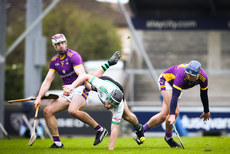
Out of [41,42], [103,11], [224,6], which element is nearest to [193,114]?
[41,42]

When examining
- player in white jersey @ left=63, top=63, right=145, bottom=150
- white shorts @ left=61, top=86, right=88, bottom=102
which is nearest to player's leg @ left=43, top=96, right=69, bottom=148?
white shorts @ left=61, top=86, right=88, bottom=102

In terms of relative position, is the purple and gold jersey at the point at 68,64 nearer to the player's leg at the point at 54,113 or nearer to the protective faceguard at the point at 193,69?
the player's leg at the point at 54,113

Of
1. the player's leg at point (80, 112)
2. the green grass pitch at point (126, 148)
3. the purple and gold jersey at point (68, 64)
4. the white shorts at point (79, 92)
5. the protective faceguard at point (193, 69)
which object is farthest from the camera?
the white shorts at point (79, 92)

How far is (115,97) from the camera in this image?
8828mm

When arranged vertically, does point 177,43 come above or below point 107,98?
below

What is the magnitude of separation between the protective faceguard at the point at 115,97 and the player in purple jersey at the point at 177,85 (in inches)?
38.3

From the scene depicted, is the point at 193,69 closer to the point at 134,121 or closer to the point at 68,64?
the point at 134,121

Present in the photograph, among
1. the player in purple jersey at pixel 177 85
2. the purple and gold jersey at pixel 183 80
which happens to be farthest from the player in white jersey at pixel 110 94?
the purple and gold jersey at pixel 183 80

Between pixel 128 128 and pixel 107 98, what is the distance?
8799mm

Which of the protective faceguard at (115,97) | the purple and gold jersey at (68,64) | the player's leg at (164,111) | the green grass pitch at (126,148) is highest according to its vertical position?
the purple and gold jersey at (68,64)

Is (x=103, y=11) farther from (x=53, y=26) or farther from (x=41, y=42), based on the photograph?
(x=41, y=42)

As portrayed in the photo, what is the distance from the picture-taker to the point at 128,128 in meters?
17.5

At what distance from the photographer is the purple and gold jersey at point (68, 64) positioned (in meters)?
9.98

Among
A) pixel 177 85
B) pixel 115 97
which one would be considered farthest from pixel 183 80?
pixel 115 97
